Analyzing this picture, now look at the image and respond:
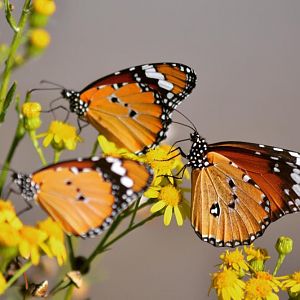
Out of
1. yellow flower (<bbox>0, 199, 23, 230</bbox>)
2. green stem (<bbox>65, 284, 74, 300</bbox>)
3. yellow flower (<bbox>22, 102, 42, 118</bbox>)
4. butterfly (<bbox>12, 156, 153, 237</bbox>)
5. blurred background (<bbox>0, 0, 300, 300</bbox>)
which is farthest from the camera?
blurred background (<bbox>0, 0, 300, 300</bbox>)

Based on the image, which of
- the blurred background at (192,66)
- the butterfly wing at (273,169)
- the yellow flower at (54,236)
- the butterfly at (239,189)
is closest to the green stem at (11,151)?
the yellow flower at (54,236)

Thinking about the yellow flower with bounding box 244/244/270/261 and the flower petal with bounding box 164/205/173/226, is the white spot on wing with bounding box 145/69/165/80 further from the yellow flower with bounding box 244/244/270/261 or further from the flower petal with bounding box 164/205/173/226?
the yellow flower with bounding box 244/244/270/261

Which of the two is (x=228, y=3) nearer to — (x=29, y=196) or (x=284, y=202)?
(x=284, y=202)

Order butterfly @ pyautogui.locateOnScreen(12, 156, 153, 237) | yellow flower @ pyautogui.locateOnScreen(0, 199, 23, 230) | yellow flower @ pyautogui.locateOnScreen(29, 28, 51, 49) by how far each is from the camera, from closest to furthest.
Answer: yellow flower @ pyautogui.locateOnScreen(0, 199, 23, 230) < butterfly @ pyautogui.locateOnScreen(12, 156, 153, 237) < yellow flower @ pyautogui.locateOnScreen(29, 28, 51, 49)

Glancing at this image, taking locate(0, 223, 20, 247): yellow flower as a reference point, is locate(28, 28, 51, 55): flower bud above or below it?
above

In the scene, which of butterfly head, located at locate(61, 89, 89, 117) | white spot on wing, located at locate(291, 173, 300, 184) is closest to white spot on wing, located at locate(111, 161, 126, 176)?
butterfly head, located at locate(61, 89, 89, 117)

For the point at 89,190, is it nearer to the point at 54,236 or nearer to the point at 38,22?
the point at 54,236

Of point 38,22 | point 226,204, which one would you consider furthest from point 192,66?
point 38,22

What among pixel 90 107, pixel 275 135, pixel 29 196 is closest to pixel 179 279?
pixel 275 135

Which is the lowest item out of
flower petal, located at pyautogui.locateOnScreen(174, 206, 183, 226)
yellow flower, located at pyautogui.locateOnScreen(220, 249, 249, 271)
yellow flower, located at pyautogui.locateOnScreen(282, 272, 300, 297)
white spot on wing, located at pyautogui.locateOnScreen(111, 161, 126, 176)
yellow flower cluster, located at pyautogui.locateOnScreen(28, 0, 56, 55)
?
yellow flower, located at pyautogui.locateOnScreen(282, 272, 300, 297)

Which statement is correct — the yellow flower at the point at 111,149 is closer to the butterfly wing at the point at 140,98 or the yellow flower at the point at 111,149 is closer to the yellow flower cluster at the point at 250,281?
the butterfly wing at the point at 140,98
